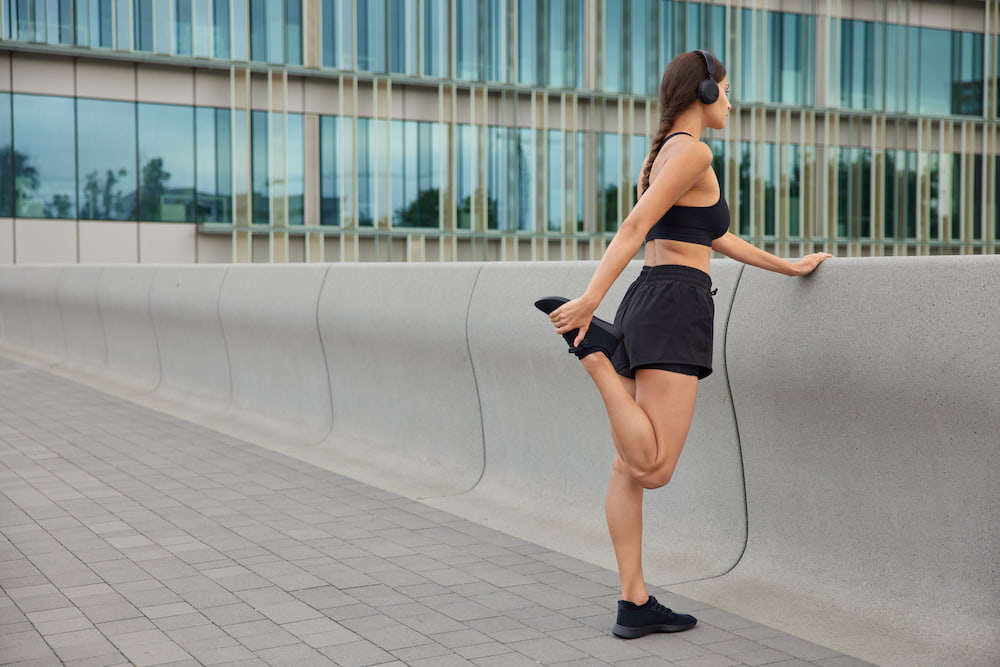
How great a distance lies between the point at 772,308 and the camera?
4762 millimetres

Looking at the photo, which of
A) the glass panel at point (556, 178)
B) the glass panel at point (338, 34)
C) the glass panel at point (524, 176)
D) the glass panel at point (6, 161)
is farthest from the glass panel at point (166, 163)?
the glass panel at point (556, 178)

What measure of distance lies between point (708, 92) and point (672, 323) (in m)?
0.85

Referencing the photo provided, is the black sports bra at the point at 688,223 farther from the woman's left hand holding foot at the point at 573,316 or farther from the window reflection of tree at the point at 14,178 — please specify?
the window reflection of tree at the point at 14,178

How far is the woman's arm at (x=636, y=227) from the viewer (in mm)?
3916

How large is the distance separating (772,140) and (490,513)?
123 ft

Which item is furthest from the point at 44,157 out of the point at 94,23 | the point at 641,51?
the point at 641,51

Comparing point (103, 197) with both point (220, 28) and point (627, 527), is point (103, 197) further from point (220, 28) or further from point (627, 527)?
point (627, 527)

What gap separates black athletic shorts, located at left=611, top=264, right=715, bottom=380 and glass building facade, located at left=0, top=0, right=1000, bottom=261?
3169 cm

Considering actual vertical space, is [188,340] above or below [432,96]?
below

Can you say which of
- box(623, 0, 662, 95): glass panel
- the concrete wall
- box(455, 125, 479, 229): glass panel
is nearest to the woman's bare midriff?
the concrete wall

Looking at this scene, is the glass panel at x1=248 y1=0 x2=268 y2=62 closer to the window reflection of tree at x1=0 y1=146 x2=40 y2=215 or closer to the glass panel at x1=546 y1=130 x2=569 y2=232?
the window reflection of tree at x1=0 y1=146 x2=40 y2=215

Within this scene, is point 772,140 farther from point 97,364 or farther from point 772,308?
point 772,308

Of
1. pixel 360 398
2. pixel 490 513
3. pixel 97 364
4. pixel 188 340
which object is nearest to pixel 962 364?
pixel 490 513

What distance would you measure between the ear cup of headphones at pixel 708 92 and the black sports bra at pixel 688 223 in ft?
0.47
